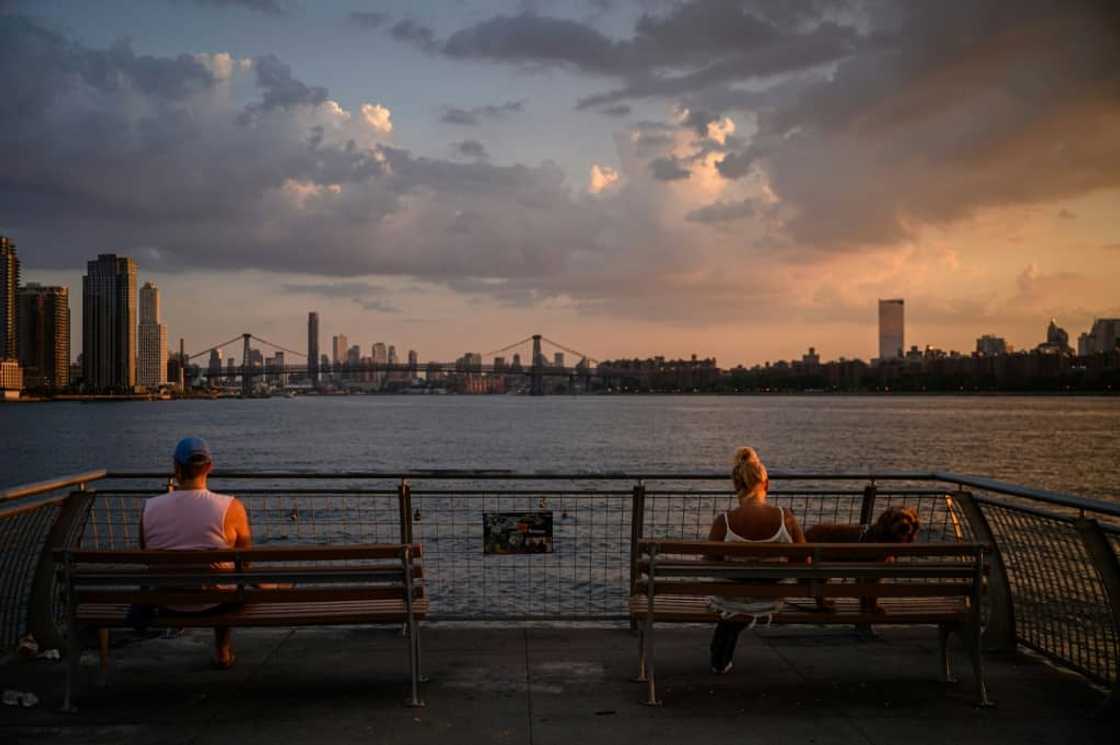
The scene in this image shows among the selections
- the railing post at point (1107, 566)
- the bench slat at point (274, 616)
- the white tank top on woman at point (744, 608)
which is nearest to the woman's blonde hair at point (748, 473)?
the white tank top on woman at point (744, 608)

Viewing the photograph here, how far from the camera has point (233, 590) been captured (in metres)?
6.04

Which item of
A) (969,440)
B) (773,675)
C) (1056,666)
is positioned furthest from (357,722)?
(969,440)

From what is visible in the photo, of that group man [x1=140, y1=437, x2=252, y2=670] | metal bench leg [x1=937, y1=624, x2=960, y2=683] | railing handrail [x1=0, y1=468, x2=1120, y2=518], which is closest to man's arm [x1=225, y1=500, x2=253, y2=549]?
man [x1=140, y1=437, x2=252, y2=670]

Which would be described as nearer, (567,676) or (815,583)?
(815,583)

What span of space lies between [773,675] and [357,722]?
106 inches

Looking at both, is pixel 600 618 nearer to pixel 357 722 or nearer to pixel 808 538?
pixel 808 538

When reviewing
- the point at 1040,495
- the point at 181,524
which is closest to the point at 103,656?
the point at 181,524

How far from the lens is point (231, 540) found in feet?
20.9

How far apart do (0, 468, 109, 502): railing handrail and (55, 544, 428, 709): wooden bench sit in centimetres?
79

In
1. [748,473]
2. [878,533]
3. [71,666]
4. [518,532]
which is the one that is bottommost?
[71,666]

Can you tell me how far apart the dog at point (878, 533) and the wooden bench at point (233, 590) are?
2.66 metres

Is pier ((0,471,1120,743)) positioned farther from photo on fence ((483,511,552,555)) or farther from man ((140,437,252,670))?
man ((140,437,252,670))

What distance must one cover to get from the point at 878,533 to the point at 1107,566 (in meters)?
1.42

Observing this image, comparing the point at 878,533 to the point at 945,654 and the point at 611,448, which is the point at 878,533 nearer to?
the point at 945,654
